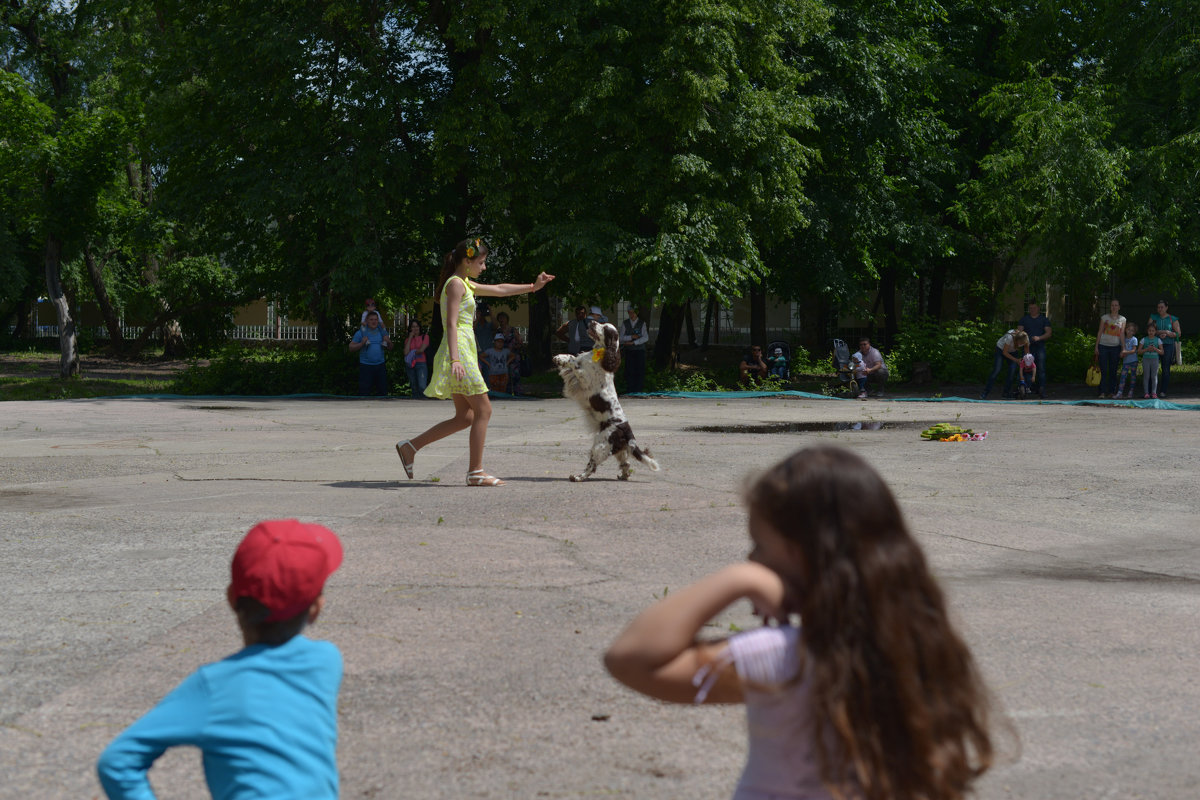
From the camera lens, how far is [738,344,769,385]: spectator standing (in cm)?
2720

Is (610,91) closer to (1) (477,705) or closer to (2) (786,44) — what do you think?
(2) (786,44)

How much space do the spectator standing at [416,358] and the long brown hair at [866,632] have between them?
23069mm

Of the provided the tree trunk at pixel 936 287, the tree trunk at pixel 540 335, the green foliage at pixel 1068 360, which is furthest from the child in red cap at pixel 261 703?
the tree trunk at pixel 936 287

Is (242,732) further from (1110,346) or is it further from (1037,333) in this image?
(1037,333)

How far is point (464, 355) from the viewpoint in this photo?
991 centimetres

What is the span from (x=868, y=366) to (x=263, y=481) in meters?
17.2

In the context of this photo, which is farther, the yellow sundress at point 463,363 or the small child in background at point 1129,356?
the small child in background at point 1129,356

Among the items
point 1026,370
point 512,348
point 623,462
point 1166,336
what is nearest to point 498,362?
point 512,348

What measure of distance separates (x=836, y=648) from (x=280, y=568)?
3.33 feet

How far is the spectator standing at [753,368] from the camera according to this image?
1071 inches

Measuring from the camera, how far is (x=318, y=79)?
25391 millimetres

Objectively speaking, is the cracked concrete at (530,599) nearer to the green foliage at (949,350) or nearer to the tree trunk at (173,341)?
the green foliage at (949,350)

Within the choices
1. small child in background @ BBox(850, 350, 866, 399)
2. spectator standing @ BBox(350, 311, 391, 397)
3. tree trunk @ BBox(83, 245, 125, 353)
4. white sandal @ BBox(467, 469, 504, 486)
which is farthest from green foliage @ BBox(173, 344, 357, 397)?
tree trunk @ BBox(83, 245, 125, 353)

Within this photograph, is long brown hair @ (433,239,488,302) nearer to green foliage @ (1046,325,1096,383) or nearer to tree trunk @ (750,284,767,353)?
green foliage @ (1046,325,1096,383)
